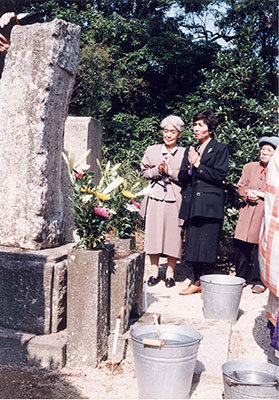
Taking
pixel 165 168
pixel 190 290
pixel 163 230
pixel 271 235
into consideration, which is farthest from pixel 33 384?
pixel 165 168

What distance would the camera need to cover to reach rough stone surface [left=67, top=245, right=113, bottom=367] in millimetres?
3295

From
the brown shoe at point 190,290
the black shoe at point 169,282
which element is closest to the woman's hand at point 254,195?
the brown shoe at point 190,290

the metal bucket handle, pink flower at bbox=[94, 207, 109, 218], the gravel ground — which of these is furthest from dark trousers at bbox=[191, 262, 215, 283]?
the metal bucket handle

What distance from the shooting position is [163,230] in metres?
5.30

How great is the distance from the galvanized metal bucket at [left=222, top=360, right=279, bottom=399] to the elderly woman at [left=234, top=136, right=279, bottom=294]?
2747 mm

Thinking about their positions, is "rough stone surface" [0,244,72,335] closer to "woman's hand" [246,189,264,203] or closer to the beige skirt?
the beige skirt

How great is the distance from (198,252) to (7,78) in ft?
8.62

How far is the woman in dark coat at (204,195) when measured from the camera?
16.3ft

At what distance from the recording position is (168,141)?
17.5 ft

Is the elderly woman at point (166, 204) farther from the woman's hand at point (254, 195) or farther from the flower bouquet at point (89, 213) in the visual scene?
the flower bouquet at point (89, 213)

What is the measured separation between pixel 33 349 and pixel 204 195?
2.48m

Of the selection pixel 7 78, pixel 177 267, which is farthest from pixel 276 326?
pixel 177 267

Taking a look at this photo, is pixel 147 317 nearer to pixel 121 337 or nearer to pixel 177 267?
pixel 121 337

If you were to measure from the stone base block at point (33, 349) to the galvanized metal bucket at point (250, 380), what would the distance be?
1.23 metres
